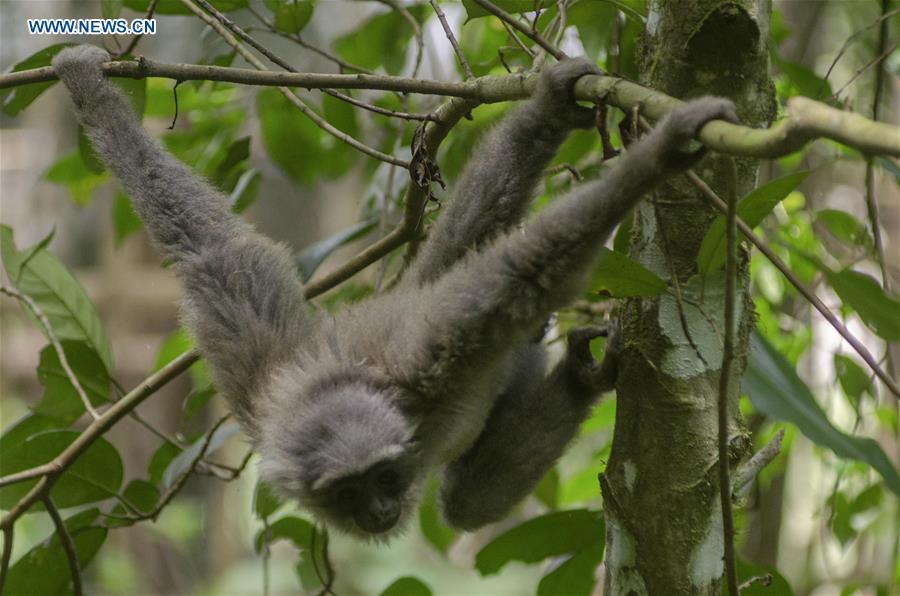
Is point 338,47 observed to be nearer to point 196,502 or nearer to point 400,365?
point 400,365

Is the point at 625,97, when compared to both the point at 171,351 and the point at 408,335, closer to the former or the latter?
the point at 408,335

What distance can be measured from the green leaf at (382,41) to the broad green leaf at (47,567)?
2.43 m

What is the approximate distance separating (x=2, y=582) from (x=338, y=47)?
2.84m

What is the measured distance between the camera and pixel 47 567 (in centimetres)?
376

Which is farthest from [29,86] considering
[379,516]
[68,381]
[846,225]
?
[846,225]

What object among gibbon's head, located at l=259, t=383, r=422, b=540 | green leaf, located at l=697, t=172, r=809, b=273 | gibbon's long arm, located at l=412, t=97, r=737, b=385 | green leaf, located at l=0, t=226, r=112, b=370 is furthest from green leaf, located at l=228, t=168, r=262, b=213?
green leaf, located at l=697, t=172, r=809, b=273

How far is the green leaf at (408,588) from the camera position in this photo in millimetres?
3770

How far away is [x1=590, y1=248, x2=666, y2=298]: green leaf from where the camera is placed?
2.48 m

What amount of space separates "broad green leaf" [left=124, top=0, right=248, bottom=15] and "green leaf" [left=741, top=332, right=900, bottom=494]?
2.52 metres

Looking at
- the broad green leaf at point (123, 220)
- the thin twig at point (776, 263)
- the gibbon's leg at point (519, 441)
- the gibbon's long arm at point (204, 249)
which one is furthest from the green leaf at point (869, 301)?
the broad green leaf at point (123, 220)

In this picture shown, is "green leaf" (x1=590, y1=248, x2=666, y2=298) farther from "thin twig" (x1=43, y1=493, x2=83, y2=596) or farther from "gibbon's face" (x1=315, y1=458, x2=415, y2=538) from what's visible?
"thin twig" (x1=43, y1=493, x2=83, y2=596)

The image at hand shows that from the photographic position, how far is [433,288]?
3084 millimetres

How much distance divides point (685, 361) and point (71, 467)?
2414 millimetres

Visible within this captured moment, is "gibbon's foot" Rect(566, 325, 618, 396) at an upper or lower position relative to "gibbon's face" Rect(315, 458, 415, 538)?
upper
